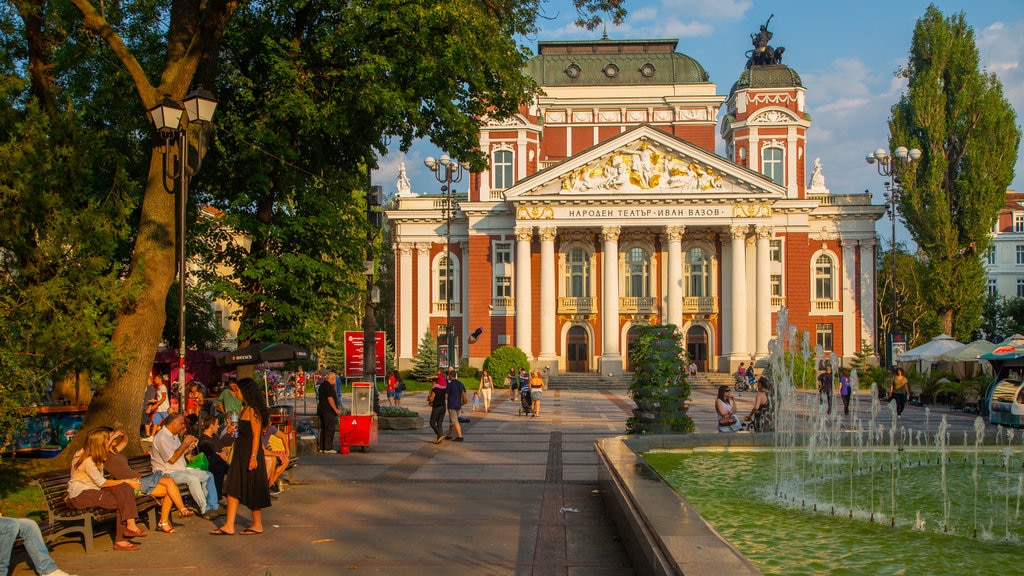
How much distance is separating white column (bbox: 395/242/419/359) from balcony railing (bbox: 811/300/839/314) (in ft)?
87.0

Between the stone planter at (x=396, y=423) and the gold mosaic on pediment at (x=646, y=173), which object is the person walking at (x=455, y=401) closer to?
the stone planter at (x=396, y=423)

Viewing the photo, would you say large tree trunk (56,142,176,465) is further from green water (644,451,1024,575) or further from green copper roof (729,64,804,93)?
green copper roof (729,64,804,93)

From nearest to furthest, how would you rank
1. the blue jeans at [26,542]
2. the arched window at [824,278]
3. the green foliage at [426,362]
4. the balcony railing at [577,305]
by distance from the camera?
1. the blue jeans at [26,542]
2. the green foliage at [426,362]
3. the balcony railing at [577,305]
4. the arched window at [824,278]

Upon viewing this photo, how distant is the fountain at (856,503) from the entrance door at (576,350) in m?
40.9

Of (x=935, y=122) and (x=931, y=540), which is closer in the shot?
(x=931, y=540)

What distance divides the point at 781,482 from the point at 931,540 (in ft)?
12.4

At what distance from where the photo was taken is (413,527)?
1063 cm

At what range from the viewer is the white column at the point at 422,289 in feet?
201

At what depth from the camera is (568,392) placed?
Result: 49625mm

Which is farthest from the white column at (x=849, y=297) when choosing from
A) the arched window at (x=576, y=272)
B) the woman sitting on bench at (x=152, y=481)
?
the woman sitting on bench at (x=152, y=481)

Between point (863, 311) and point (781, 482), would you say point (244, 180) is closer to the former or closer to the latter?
point (781, 482)

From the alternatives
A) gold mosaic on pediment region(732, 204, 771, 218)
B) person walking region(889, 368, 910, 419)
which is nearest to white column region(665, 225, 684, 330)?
gold mosaic on pediment region(732, 204, 771, 218)

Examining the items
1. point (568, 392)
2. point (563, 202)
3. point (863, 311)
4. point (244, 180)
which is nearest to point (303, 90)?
point (244, 180)

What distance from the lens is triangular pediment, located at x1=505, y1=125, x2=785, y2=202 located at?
54.8 m
